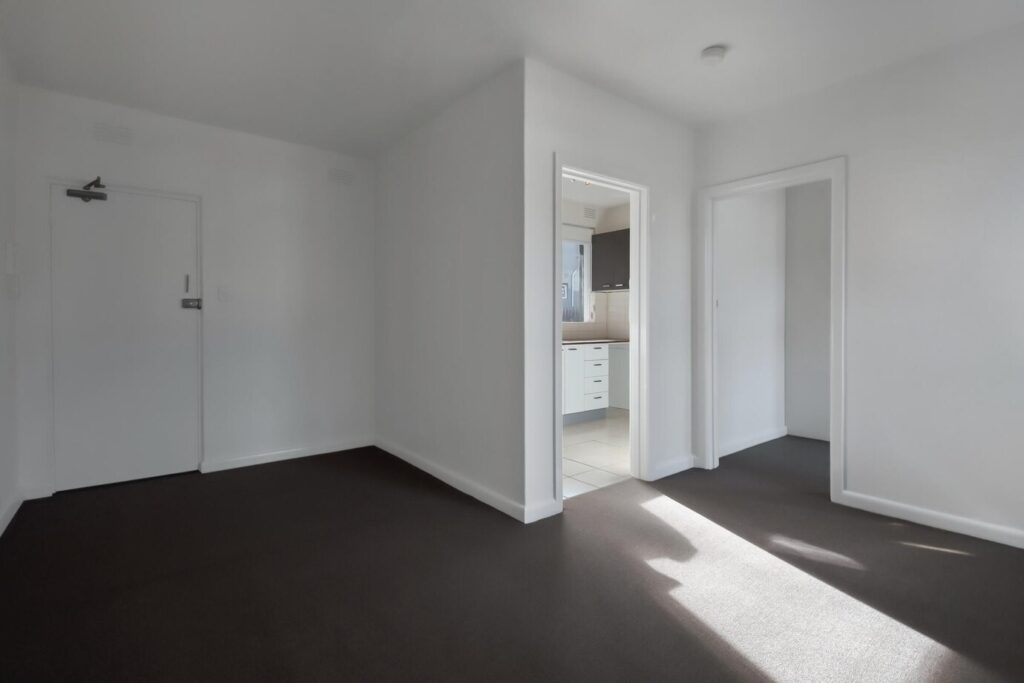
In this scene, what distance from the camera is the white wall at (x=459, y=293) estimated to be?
9.93ft

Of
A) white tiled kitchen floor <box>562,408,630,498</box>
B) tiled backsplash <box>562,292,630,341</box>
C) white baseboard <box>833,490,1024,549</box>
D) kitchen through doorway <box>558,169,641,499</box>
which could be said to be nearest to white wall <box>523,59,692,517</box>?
white tiled kitchen floor <box>562,408,630,498</box>

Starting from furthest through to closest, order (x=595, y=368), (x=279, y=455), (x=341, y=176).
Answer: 1. (x=595, y=368)
2. (x=341, y=176)
3. (x=279, y=455)

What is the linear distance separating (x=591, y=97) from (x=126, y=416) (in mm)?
3960

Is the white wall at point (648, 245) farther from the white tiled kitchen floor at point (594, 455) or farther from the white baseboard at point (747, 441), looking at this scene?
the white baseboard at point (747, 441)

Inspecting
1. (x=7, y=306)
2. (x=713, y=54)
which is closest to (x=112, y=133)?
(x=7, y=306)

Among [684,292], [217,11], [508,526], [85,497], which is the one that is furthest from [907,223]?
[85,497]

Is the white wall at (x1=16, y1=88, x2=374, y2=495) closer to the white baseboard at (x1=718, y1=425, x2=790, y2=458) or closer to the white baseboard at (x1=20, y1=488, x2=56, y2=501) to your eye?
the white baseboard at (x1=20, y1=488, x2=56, y2=501)

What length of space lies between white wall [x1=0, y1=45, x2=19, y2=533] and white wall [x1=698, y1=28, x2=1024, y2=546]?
4966 millimetres

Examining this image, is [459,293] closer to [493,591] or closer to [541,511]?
[541,511]

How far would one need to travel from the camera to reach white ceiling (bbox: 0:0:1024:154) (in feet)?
8.01

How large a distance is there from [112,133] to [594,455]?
443 centimetres

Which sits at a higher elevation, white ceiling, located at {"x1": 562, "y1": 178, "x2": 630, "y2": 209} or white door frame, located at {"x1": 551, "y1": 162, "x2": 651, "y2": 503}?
white ceiling, located at {"x1": 562, "y1": 178, "x2": 630, "y2": 209}

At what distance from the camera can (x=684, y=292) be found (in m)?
3.95

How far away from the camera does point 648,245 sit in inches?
143
